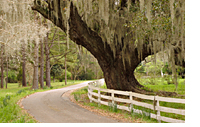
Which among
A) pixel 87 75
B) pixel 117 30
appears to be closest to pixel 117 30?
pixel 117 30

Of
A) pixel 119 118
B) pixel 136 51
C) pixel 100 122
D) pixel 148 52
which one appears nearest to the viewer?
pixel 100 122

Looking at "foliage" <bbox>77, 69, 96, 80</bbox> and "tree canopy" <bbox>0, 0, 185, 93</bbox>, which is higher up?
"tree canopy" <bbox>0, 0, 185, 93</bbox>

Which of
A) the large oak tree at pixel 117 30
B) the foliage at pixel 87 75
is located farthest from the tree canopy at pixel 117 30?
the foliage at pixel 87 75

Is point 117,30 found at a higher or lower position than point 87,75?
higher

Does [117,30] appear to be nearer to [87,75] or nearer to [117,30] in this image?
[117,30]

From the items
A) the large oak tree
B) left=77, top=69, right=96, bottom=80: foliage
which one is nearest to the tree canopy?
the large oak tree

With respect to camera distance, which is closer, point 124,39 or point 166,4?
point 166,4

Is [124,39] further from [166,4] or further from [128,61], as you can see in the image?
[166,4]

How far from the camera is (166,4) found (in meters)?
6.83

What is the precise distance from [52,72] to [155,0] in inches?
1203

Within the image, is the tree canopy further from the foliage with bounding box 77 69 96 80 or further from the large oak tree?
the foliage with bounding box 77 69 96 80
